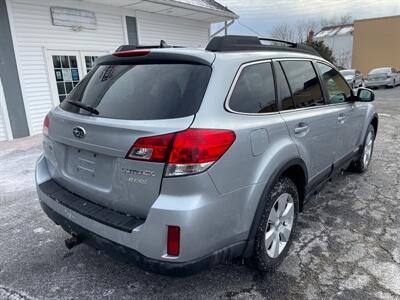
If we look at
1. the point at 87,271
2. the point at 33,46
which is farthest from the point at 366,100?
the point at 33,46

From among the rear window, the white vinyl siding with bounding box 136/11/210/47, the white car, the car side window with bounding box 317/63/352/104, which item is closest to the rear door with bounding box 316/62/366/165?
the car side window with bounding box 317/63/352/104

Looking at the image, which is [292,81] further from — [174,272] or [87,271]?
[87,271]

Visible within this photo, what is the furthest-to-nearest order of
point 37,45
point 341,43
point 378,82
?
point 341,43
point 378,82
point 37,45

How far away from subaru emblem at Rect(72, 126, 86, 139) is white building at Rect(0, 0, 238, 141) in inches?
267

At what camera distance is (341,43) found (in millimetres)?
38312

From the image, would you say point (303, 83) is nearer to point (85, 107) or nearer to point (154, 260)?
point (85, 107)

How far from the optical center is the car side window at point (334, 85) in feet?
11.2

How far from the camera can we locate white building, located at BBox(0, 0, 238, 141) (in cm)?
773

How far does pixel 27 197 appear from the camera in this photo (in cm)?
422

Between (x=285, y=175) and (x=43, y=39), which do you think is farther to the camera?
(x=43, y=39)

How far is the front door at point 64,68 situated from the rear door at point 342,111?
7049 millimetres

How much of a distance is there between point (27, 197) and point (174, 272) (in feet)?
10.5

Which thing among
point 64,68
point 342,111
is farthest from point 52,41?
point 342,111

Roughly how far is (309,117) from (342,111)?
951 millimetres
